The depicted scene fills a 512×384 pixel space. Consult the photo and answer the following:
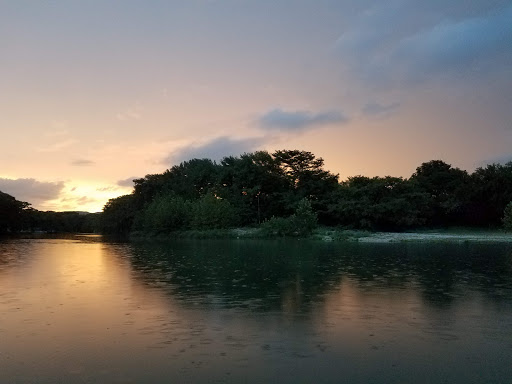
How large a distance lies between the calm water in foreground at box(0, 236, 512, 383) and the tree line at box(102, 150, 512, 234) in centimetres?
4063

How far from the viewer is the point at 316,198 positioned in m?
69.8

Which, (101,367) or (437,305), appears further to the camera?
(437,305)

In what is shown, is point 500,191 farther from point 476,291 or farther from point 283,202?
point 476,291

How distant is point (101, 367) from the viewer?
7453 mm

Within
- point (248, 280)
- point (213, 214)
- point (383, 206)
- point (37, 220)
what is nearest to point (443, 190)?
point (383, 206)

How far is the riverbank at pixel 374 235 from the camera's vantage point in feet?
152

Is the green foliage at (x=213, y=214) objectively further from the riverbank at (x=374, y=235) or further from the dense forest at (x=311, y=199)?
the riverbank at (x=374, y=235)

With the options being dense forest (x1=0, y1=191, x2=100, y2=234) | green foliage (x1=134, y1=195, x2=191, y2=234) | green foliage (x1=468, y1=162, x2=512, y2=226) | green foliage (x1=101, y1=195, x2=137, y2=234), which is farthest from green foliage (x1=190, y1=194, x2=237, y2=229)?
dense forest (x1=0, y1=191, x2=100, y2=234)

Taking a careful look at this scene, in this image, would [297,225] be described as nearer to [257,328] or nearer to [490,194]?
[490,194]

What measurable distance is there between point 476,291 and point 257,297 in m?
6.75

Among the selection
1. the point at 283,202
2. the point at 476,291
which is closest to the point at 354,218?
the point at 283,202

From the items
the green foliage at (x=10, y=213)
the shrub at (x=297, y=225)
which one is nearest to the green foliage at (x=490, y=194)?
the shrub at (x=297, y=225)

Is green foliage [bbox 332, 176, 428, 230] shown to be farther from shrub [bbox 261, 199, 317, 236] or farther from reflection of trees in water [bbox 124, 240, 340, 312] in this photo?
reflection of trees in water [bbox 124, 240, 340, 312]

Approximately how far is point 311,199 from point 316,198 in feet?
2.60
